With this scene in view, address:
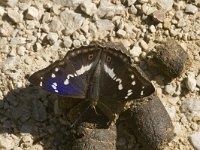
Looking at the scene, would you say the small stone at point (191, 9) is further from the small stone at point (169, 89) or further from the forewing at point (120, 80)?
the forewing at point (120, 80)

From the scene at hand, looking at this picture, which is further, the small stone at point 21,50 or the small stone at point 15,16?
the small stone at point 15,16

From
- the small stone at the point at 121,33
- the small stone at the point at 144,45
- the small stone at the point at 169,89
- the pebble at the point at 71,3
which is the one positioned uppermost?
the pebble at the point at 71,3

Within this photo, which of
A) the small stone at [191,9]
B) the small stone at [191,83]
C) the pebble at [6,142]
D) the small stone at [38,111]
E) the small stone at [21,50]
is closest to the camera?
the pebble at [6,142]

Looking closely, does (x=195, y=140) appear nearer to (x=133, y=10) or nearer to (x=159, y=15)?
(x=159, y=15)

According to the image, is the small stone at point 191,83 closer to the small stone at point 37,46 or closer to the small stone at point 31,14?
the small stone at point 37,46

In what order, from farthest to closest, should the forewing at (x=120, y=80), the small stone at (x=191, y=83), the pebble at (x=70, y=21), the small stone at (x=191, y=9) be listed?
the small stone at (x=191, y=9) < the pebble at (x=70, y=21) < the small stone at (x=191, y=83) < the forewing at (x=120, y=80)

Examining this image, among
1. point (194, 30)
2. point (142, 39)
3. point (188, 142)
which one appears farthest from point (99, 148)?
point (194, 30)

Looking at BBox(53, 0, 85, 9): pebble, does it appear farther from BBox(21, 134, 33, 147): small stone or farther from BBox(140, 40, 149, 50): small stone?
BBox(21, 134, 33, 147): small stone

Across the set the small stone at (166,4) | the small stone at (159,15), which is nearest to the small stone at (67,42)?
the small stone at (159,15)

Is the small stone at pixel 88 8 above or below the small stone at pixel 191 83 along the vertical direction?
above
